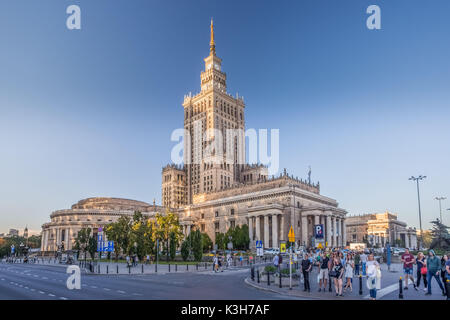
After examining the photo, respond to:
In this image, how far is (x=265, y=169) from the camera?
538ft

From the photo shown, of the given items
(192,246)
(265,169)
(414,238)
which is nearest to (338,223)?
(265,169)

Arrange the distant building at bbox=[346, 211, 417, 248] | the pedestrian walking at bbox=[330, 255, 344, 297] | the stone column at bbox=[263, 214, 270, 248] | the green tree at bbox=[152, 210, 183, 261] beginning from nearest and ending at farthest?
the pedestrian walking at bbox=[330, 255, 344, 297]
the green tree at bbox=[152, 210, 183, 261]
the stone column at bbox=[263, 214, 270, 248]
the distant building at bbox=[346, 211, 417, 248]

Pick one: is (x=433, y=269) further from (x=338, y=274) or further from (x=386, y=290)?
(x=338, y=274)

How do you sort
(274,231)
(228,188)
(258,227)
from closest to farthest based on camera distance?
(274,231) → (258,227) → (228,188)

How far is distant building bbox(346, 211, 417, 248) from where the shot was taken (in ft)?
526

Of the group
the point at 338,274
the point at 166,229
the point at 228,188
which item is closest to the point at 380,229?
the point at 228,188

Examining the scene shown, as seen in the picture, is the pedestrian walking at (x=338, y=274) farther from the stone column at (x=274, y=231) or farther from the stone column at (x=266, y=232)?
the stone column at (x=266, y=232)

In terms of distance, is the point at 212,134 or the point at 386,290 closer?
the point at 386,290

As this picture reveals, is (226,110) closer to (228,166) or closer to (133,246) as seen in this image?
(228,166)

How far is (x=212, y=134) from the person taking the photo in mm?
156375

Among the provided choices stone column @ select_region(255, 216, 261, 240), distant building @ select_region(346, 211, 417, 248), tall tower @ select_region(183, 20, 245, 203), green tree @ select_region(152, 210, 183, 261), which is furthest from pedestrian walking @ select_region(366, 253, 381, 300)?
distant building @ select_region(346, 211, 417, 248)

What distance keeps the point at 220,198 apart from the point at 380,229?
258 feet

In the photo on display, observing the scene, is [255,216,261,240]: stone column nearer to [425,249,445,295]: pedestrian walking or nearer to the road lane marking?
the road lane marking
